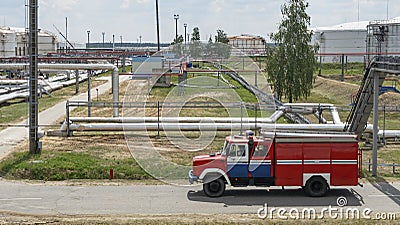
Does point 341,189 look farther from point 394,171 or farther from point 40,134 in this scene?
point 40,134

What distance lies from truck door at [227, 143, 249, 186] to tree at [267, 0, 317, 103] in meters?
30.3

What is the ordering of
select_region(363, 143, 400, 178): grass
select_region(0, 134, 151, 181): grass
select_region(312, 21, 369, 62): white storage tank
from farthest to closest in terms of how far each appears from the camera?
select_region(312, 21, 369, 62): white storage tank, select_region(363, 143, 400, 178): grass, select_region(0, 134, 151, 181): grass

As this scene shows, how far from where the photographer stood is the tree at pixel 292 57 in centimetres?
5003

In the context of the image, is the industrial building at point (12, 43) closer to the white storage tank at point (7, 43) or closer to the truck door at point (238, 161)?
the white storage tank at point (7, 43)

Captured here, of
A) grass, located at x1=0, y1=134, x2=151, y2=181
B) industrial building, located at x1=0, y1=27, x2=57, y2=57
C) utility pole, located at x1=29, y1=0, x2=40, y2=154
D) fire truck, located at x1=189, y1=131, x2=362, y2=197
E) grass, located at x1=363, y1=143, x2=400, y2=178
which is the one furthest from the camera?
industrial building, located at x1=0, y1=27, x2=57, y2=57

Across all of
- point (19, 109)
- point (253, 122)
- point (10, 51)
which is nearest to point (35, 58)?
point (253, 122)

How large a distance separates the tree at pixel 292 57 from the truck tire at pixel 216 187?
3055 cm

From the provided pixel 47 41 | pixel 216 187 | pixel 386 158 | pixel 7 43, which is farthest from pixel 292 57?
pixel 47 41

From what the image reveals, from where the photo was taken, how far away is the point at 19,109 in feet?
150

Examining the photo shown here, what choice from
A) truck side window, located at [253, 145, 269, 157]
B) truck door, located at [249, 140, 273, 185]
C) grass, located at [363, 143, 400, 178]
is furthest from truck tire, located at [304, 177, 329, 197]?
grass, located at [363, 143, 400, 178]

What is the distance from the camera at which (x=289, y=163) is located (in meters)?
20.1

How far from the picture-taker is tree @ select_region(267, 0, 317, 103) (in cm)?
5003

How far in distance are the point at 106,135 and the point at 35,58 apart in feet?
24.3

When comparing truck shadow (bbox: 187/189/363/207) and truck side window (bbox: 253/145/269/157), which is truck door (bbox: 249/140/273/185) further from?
truck shadow (bbox: 187/189/363/207)
